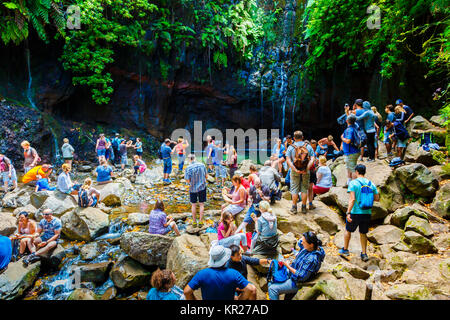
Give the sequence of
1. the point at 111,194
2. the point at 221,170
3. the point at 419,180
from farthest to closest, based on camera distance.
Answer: the point at 221,170, the point at 111,194, the point at 419,180

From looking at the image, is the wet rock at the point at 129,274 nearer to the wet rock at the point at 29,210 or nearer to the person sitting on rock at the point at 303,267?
the person sitting on rock at the point at 303,267

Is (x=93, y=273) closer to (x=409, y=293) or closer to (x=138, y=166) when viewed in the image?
(x=409, y=293)

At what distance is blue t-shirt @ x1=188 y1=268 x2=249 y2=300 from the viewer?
124 inches

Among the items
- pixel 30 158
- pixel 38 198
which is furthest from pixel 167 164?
pixel 30 158

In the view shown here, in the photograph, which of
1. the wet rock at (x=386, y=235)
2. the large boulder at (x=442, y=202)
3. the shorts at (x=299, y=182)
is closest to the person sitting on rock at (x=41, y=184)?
the shorts at (x=299, y=182)

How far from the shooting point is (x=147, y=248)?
5.49 meters

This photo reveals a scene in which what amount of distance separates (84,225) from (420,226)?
7.97 m

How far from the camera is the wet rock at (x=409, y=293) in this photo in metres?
3.42

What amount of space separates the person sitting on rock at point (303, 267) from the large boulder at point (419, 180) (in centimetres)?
441

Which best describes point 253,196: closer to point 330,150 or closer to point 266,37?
point 330,150

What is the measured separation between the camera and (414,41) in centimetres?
1070

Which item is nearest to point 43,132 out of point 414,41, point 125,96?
point 125,96

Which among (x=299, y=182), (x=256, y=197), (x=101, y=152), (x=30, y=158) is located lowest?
(x=256, y=197)
